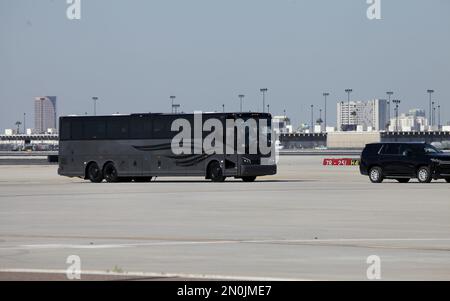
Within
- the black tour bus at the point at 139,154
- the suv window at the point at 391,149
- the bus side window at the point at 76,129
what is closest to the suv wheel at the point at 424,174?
the suv window at the point at 391,149

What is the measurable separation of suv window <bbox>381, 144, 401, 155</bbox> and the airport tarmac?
32.7 feet

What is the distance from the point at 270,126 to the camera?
51438mm

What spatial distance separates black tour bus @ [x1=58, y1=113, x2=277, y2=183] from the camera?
50.1 metres

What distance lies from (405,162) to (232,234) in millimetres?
27353

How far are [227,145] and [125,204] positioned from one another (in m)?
17.7

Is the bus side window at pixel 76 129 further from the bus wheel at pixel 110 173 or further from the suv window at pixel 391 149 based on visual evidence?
the suv window at pixel 391 149

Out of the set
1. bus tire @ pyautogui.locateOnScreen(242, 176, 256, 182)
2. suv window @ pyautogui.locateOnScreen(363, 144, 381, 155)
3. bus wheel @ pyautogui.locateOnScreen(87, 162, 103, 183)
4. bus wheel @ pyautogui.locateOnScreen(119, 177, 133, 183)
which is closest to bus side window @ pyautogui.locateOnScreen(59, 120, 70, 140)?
bus wheel @ pyautogui.locateOnScreen(87, 162, 103, 183)

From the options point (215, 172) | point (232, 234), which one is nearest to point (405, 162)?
point (215, 172)

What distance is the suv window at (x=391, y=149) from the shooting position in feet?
156

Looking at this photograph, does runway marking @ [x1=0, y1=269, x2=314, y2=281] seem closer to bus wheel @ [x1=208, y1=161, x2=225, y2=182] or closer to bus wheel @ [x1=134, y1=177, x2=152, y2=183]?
bus wheel @ [x1=208, y1=161, x2=225, y2=182]

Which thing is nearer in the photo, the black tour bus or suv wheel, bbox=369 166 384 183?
suv wheel, bbox=369 166 384 183
